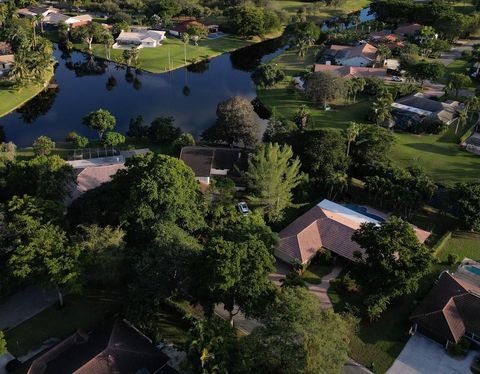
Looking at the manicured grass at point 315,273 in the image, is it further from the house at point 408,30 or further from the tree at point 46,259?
the house at point 408,30

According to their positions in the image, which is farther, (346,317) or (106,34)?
(106,34)

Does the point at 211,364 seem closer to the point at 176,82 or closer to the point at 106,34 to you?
the point at 176,82

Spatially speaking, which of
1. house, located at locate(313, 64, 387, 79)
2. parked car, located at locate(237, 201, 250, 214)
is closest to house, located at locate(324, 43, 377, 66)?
house, located at locate(313, 64, 387, 79)

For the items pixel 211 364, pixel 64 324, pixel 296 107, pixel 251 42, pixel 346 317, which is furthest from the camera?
pixel 251 42

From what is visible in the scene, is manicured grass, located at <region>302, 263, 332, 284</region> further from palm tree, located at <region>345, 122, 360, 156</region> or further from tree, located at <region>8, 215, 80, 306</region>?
tree, located at <region>8, 215, 80, 306</region>

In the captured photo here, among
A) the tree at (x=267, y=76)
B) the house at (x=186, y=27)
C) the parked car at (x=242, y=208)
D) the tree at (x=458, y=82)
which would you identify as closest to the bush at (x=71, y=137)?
the parked car at (x=242, y=208)

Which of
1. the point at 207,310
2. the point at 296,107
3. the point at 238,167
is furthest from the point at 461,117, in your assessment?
the point at 207,310
